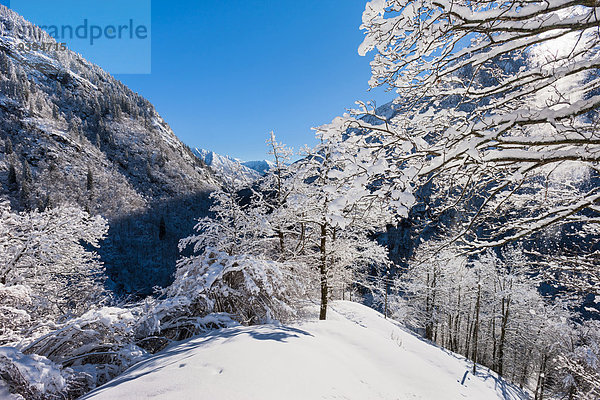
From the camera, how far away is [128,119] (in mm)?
108625

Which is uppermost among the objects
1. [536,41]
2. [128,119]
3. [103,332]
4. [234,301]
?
[128,119]

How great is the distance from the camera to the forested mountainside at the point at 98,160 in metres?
61.2

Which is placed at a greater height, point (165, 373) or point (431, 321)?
point (165, 373)

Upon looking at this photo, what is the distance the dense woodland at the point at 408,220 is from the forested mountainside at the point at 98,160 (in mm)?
53823

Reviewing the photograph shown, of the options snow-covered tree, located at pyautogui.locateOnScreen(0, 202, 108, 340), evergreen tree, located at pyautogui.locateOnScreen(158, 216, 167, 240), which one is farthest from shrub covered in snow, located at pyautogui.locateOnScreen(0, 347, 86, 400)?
evergreen tree, located at pyautogui.locateOnScreen(158, 216, 167, 240)

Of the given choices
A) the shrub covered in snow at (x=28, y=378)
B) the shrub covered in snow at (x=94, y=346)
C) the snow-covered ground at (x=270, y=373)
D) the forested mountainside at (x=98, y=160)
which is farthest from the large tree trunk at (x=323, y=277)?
the forested mountainside at (x=98, y=160)

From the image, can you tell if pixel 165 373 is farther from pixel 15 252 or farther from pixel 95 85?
pixel 95 85

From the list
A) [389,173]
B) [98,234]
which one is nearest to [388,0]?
[389,173]

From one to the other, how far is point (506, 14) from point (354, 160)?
1.67 metres

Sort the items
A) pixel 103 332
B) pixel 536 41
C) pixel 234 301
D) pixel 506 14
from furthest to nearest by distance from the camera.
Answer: pixel 234 301, pixel 103 332, pixel 536 41, pixel 506 14

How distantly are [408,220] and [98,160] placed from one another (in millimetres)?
103339

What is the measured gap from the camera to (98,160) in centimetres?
8069

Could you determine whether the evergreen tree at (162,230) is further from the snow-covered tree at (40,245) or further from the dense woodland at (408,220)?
the snow-covered tree at (40,245)

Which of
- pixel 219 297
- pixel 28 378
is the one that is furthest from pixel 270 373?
pixel 219 297
